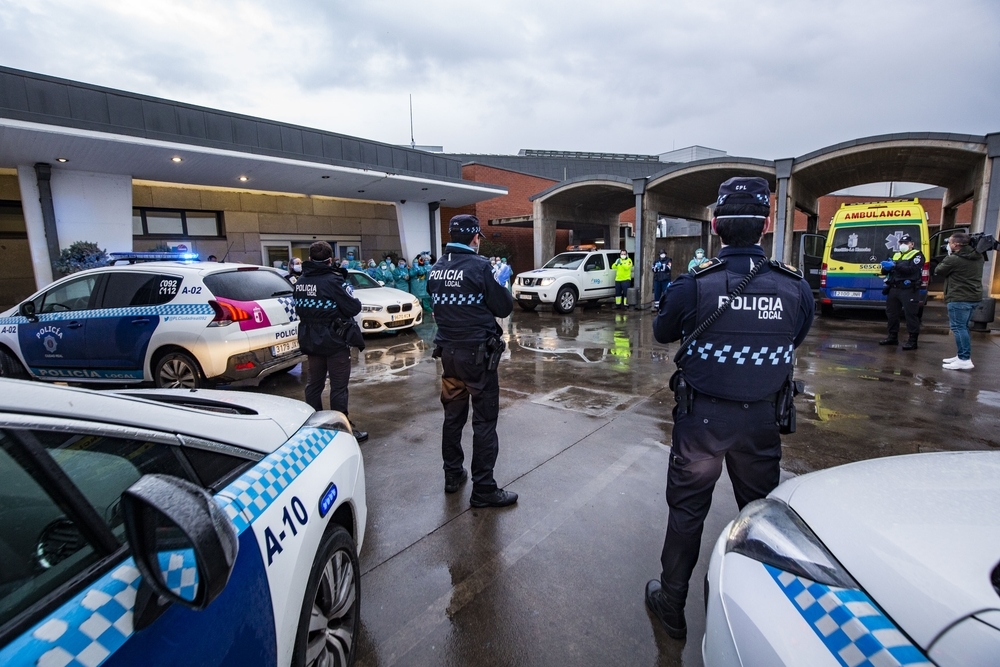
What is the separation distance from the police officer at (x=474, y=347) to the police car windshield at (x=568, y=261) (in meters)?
10.7

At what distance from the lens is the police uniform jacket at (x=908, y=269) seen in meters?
7.74

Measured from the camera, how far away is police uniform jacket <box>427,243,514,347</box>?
3350 millimetres

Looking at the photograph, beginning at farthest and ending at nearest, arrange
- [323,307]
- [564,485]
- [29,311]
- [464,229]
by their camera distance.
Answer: [29,311] < [323,307] < [564,485] < [464,229]

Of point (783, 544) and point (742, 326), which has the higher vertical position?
point (742, 326)

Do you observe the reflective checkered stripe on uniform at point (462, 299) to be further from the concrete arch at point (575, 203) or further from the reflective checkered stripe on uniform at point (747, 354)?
the concrete arch at point (575, 203)

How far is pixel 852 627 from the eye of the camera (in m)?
1.19

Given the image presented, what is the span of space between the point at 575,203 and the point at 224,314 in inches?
550

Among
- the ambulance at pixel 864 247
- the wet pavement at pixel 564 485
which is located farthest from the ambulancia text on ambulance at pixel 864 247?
the wet pavement at pixel 564 485

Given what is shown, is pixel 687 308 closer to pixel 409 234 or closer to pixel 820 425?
pixel 820 425

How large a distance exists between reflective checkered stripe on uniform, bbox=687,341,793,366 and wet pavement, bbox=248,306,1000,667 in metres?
1.28

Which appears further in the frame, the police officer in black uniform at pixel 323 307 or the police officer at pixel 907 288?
the police officer at pixel 907 288

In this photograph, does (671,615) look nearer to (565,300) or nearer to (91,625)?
(91,625)

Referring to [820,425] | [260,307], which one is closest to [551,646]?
[820,425]

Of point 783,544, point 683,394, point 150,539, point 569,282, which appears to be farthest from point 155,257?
point 569,282
